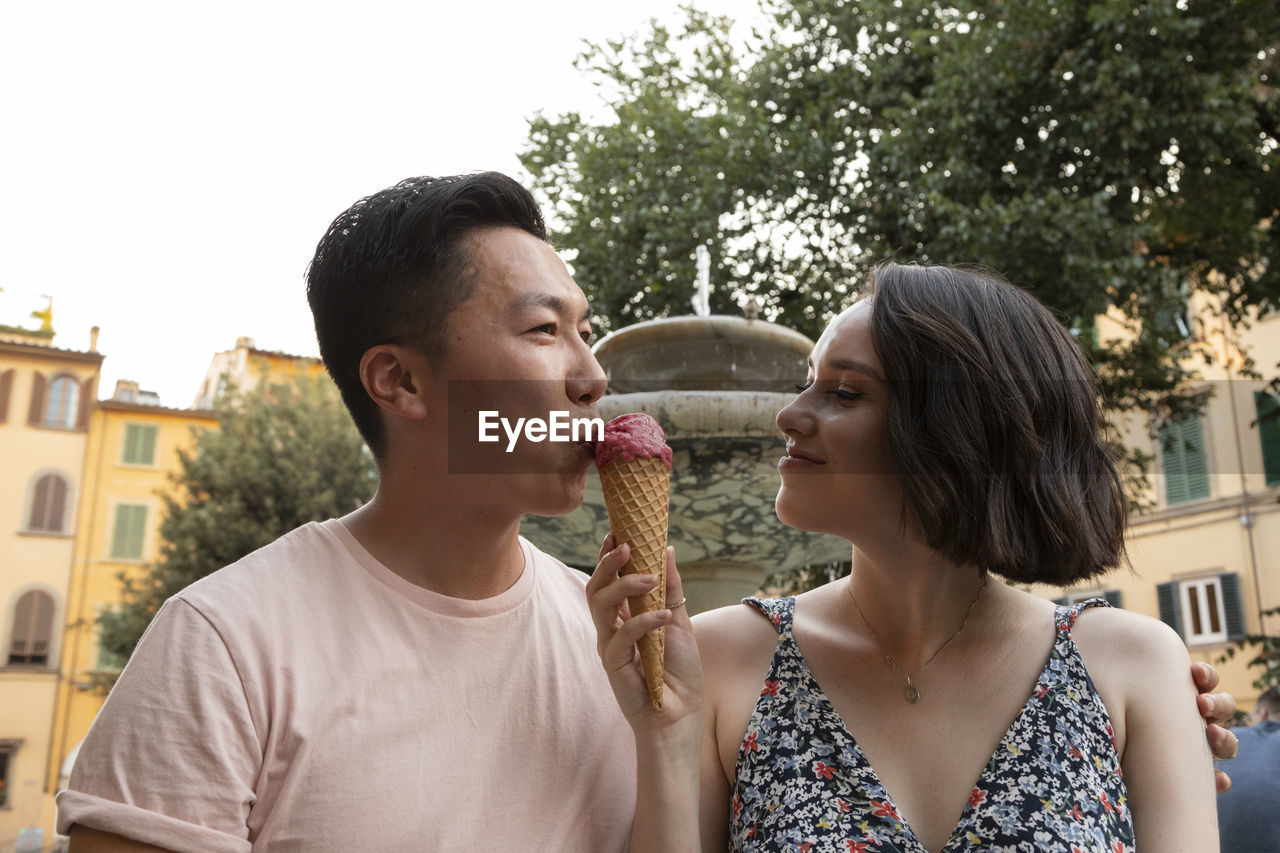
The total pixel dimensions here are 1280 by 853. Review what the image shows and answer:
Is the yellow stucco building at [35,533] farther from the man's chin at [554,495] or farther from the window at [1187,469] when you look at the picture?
the man's chin at [554,495]

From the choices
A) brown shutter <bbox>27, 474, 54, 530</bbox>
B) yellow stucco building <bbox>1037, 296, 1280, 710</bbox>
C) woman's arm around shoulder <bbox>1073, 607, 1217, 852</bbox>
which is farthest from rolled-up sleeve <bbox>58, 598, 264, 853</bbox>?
brown shutter <bbox>27, 474, 54, 530</bbox>

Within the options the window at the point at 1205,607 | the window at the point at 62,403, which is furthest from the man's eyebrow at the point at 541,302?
the window at the point at 62,403

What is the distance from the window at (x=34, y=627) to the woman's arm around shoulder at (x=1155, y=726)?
36.0 m

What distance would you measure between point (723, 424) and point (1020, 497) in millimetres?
1835

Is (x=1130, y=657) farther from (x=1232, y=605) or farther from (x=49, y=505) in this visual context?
(x=49, y=505)

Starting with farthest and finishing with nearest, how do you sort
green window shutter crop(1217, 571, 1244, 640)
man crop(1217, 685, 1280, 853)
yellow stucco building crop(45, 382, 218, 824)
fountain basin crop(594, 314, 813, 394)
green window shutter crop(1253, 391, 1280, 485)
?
yellow stucco building crop(45, 382, 218, 824), green window shutter crop(1217, 571, 1244, 640), green window shutter crop(1253, 391, 1280, 485), fountain basin crop(594, 314, 813, 394), man crop(1217, 685, 1280, 853)

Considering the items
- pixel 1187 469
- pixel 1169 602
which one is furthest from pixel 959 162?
pixel 1169 602

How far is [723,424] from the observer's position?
414 cm

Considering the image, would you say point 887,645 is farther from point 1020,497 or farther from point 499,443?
point 499,443

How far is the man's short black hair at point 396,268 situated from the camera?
209 cm

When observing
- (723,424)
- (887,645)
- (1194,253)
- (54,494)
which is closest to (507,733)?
(887,645)

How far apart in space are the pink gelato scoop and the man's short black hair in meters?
0.38

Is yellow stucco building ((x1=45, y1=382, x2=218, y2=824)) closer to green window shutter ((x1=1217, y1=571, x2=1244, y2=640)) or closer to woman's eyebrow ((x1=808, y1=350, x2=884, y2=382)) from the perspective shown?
green window shutter ((x1=1217, y1=571, x2=1244, y2=640))

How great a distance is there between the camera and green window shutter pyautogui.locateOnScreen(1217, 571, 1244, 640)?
22.0 meters
